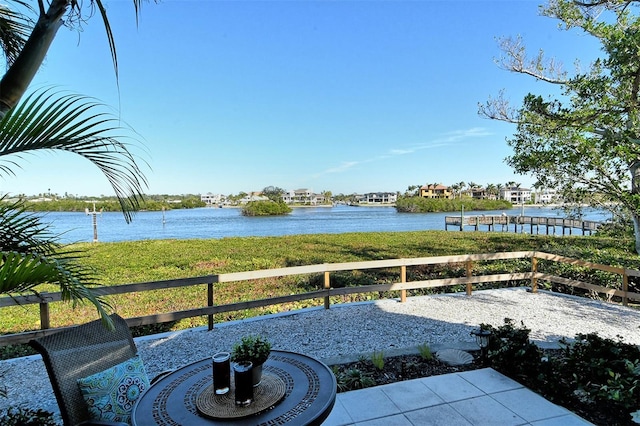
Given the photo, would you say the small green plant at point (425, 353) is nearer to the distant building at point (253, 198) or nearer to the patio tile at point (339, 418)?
the patio tile at point (339, 418)

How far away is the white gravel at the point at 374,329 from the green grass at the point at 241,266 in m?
0.97

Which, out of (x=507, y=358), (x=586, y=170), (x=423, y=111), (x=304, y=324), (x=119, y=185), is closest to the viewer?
(x=119, y=185)

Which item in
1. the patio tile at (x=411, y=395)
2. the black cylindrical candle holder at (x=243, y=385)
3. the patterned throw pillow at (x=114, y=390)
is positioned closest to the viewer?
the black cylindrical candle holder at (x=243, y=385)

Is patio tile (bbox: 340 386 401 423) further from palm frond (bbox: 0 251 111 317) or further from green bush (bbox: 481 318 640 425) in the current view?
palm frond (bbox: 0 251 111 317)

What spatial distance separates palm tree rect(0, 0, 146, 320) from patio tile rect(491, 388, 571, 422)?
8.94 feet

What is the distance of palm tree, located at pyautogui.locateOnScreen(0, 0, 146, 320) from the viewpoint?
1203 mm

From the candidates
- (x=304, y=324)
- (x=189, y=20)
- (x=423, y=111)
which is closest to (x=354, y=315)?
(x=304, y=324)

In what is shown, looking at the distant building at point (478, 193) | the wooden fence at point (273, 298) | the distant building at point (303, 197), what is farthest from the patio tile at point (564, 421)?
the distant building at point (478, 193)

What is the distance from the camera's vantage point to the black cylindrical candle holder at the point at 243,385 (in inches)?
64.6

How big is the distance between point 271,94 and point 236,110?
1799 millimetres

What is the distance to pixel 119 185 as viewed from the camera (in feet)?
5.57

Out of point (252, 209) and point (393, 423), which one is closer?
point (393, 423)

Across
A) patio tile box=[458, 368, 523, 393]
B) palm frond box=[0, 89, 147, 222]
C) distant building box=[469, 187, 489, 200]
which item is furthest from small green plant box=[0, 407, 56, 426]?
distant building box=[469, 187, 489, 200]

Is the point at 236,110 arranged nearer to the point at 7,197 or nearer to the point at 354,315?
the point at 354,315
